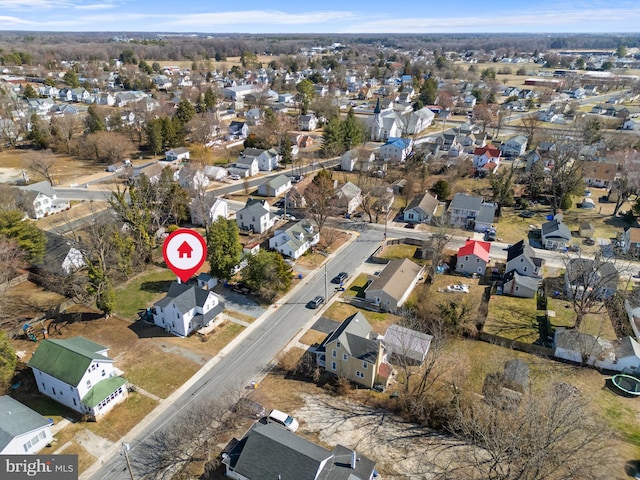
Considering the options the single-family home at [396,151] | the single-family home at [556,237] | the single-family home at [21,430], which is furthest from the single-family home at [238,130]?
the single-family home at [21,430]

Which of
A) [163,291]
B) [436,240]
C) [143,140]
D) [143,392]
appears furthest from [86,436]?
[143,140]

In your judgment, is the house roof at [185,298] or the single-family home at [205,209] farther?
the single-family home at [205,209]

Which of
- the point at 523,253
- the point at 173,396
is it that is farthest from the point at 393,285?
the point at 173,396

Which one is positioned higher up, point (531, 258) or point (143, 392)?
point (531, 258)

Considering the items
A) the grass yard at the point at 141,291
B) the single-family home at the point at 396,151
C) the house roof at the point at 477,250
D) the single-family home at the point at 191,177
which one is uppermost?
the single-family home at the point at 396,151

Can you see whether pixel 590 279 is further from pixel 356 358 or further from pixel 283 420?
pixel 283 420

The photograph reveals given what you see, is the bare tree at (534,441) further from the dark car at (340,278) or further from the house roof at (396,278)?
the dark car at (340,278)

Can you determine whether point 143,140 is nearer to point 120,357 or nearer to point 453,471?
point 120,357
